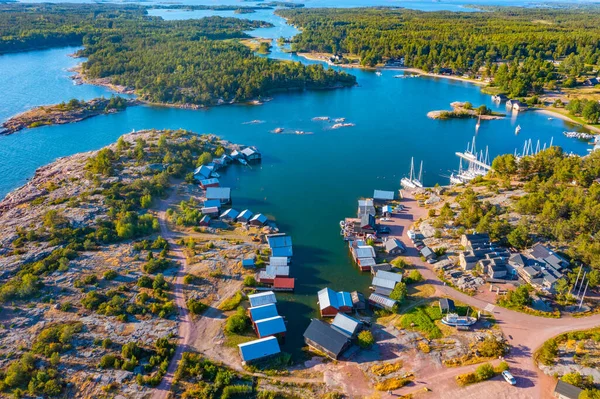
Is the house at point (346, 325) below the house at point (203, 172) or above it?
below

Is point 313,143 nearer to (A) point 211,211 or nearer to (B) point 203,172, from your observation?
(B) point 203,172

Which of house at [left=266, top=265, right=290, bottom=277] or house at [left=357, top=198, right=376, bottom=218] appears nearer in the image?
house at [left=266, top=265, right=290, bottom=277]

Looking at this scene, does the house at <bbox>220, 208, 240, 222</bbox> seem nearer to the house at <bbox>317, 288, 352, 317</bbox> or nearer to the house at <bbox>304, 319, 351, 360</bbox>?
the house at <bbox>317, 288, 352, 317</bbox>

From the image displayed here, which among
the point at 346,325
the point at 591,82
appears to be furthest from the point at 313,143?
the point at 591,82

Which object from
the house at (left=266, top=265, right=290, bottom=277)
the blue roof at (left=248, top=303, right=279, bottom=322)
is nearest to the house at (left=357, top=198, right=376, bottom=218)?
the house at (left=266, top=265, right=290, bottom=277)

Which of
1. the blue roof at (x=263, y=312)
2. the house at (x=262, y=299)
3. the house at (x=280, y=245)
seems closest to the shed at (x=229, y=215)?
the house at (x=280, y=245)

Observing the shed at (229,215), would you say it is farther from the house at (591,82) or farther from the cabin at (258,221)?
the house at (591,82)
